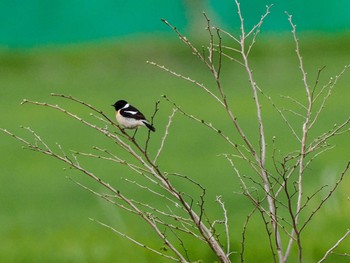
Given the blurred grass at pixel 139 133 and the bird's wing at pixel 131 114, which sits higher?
the blurred grass at pixel 139 133

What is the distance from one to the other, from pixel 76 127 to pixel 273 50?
21.9 feet

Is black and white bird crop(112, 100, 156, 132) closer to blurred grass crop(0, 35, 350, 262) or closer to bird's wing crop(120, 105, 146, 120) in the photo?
bird's wing crop(120, 105, 146, 120)

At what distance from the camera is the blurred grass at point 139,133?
9998 mm

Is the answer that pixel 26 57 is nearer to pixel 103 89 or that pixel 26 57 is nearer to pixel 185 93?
pixel 103 89

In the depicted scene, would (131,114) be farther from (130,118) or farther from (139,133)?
(139,133)

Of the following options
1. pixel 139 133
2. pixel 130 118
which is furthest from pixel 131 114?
pixel 139 133

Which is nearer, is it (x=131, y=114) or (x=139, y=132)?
(x=131, y=114)

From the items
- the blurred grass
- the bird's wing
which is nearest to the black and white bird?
the bird's wing

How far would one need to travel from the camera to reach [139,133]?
16.9m

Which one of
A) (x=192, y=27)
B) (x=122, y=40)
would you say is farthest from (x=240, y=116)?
(x=192, y=27)

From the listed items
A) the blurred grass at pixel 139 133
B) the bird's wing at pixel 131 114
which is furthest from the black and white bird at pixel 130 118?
the blurred grass at pixel 139 133

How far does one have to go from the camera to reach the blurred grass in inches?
394

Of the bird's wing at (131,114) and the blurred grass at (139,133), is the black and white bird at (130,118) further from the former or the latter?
the blurred grass at (139,133)

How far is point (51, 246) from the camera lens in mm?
9805
